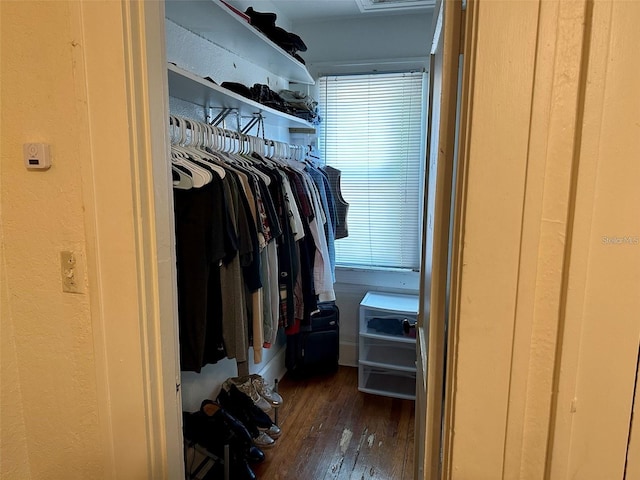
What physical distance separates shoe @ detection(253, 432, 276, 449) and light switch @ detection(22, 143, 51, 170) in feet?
5.78

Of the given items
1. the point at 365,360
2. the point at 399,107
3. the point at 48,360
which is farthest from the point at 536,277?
the point at 399,107

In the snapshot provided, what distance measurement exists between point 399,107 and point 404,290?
134 cm

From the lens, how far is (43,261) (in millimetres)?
1039

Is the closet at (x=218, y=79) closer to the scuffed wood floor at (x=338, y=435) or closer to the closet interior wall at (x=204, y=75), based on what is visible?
the closet interior wall at (x=204, y=75)

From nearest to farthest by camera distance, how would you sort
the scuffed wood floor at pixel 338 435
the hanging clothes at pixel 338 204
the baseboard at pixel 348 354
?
the scuffed wood floor at pixel 338 435, the hanging clothes at pixel 338 204, the baseboard at pixel 348 354

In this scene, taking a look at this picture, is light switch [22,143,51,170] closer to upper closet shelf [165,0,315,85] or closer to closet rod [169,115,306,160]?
closet rod [169,115,306,160]

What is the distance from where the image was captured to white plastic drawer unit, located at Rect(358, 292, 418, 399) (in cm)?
284

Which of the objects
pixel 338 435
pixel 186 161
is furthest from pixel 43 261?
pixel 338 435

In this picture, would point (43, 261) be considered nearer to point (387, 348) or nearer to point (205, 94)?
point (205, 94)

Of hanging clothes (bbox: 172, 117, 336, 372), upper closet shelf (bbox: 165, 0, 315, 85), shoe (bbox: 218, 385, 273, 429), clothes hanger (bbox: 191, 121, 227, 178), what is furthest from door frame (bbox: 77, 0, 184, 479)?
shoe (bbox: 218, 385, 273, 429)

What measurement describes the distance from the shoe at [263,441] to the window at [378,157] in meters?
1.43

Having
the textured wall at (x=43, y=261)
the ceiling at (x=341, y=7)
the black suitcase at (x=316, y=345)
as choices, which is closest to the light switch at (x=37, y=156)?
the textured wall at (x=43, y=261)

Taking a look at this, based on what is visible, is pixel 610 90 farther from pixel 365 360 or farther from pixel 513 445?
pixel 365 360

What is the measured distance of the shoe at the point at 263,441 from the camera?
2234 millimetres
